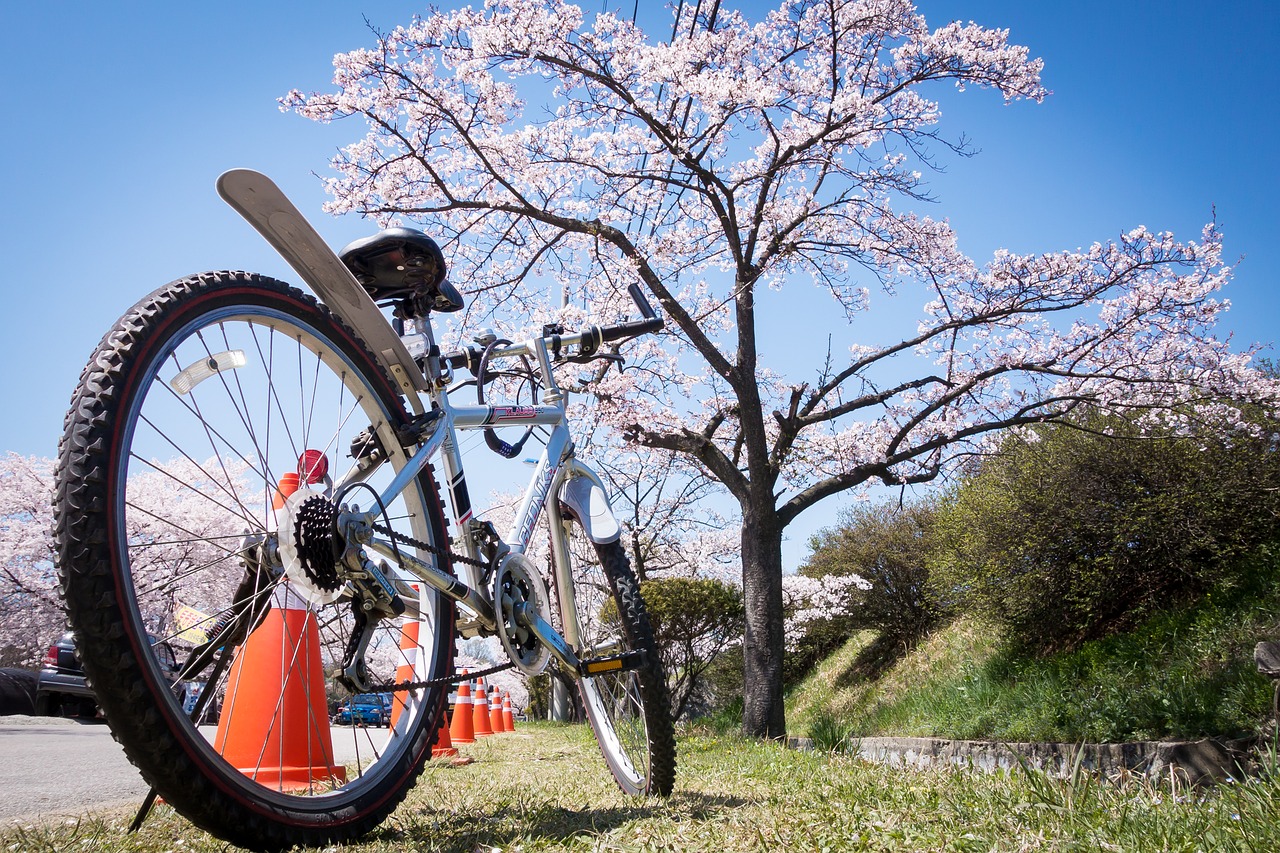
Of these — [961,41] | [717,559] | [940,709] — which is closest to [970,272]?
[961,41]

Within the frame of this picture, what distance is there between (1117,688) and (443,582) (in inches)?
242

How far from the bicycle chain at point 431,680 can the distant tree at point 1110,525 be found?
6914mm

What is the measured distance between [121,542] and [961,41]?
368 inches

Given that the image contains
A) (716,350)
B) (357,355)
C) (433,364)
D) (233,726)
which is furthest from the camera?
(716,350)

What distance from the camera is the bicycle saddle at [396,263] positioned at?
2395 mm

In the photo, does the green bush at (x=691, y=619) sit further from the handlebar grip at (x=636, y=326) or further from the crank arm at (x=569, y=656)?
the crank arm at (x=569, y=656)

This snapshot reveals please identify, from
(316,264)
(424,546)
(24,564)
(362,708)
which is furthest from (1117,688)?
(24,564)

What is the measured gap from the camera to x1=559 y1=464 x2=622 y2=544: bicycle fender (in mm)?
2998

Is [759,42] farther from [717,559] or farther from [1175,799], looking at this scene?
[717,559]

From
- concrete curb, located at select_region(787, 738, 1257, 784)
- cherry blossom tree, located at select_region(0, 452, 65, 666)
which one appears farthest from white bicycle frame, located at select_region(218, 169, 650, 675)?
cherry blossom tree, located at select_region(0, 452, 65, 666)

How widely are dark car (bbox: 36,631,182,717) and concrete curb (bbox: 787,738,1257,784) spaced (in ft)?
19.5

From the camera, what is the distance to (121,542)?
1.45 m

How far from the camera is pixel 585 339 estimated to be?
3.05 m

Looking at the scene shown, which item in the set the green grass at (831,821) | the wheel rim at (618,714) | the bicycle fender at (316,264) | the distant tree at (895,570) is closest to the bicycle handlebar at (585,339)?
the bicycle fender at (316,264)
